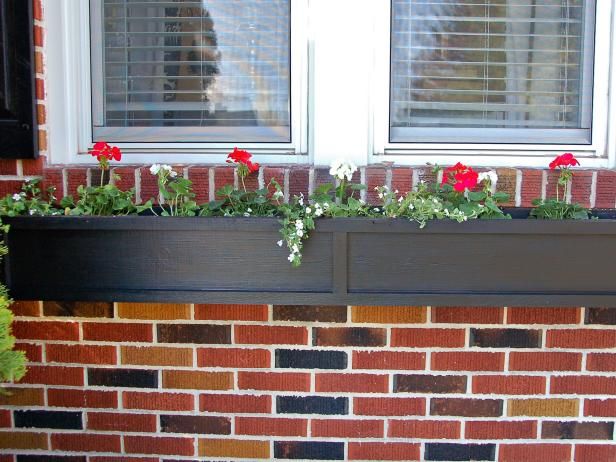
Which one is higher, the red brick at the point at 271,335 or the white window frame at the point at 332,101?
the white window frame at the point at 332,101

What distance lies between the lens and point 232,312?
1.93 metres

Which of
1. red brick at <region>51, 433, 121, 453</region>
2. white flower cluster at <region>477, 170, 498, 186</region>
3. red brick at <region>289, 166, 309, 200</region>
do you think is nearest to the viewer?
white flower cluster at <region>477, 170, 498, 186</region>

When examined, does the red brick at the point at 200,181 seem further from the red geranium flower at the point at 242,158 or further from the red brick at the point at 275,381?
the red brick at the point at 275,381

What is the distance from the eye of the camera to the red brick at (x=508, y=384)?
1.94m

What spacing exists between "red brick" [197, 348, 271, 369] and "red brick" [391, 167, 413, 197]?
26.3 inches

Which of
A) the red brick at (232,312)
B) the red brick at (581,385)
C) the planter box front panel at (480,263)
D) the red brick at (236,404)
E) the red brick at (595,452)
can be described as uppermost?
the planter box front panel at (480,263)

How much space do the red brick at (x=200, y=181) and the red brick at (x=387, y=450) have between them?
0.93 metres

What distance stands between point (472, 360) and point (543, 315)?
0.86 feet

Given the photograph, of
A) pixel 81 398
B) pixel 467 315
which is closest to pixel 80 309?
pixel 81 398

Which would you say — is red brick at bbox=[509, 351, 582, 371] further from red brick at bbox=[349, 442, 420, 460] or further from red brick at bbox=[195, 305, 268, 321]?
red brick at bbox=[195, 305, 268, 321]

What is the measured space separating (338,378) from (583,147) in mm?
1098

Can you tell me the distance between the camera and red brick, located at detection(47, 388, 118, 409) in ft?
6.50

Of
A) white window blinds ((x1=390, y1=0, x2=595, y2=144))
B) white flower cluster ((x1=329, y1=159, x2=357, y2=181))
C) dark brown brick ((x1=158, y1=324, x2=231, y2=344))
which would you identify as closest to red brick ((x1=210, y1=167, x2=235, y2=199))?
white flower cluster ((x1=329, y1=159, x2=357, y2=181))

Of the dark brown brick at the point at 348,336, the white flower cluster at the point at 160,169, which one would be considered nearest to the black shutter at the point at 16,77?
the white flower cluster at the point at 160,169
